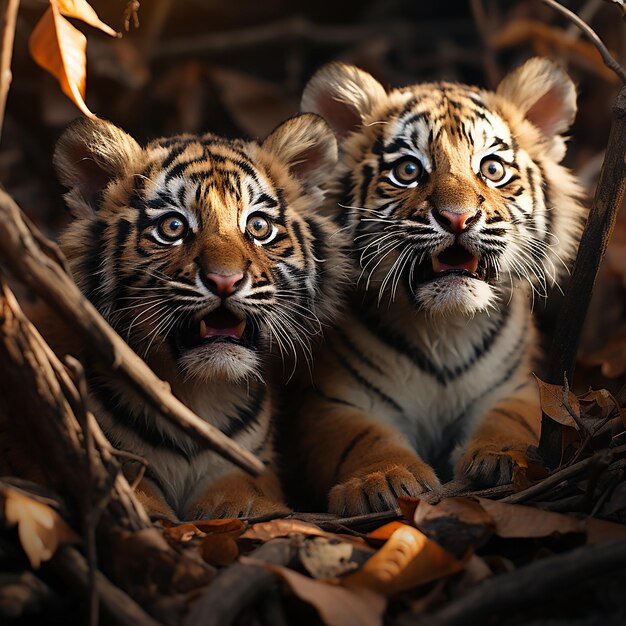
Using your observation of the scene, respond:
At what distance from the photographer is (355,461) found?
3174 millimetres

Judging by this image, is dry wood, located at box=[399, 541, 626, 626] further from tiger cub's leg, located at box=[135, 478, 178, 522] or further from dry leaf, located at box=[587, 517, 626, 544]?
tiger cub's leg, located at box=[135, 478, 178, 522]

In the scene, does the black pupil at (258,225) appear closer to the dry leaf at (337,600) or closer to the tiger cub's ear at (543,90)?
the dry leaf at (337,600)

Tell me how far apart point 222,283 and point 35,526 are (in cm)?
88

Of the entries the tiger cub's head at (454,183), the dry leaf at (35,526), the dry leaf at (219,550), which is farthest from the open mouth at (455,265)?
the dry leaf at (35,526)

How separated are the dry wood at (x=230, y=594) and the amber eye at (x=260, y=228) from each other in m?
1.18

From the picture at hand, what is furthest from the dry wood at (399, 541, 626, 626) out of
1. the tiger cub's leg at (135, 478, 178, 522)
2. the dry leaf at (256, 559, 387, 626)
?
the tiger cub's leg at (135, 478, 178, 522)

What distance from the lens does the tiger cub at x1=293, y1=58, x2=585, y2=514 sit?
3068mm

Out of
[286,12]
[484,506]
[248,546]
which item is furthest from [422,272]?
[286,12]

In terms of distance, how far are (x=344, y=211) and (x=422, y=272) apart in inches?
18.2

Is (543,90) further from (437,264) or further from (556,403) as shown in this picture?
(556,403)

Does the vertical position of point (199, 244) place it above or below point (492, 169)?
below

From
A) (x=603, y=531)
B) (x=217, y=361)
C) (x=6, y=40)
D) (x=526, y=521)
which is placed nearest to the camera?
(x=6, y=40)

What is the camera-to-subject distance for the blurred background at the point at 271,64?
535 centimetres

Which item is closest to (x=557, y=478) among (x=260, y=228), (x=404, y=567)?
(x=404, y=567)
